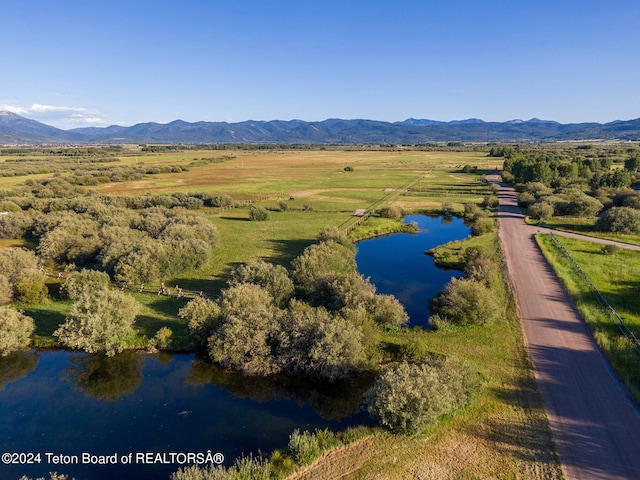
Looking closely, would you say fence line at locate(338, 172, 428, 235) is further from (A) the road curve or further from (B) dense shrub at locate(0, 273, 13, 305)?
(B) dense shrub at locate(0, 273, 13, 305)

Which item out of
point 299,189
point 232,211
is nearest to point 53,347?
point 232,211

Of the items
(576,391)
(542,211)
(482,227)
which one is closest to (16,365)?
(576,391)

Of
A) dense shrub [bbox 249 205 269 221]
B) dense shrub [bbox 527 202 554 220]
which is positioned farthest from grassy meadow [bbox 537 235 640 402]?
dense shrub [bbox 249 205 269 221]

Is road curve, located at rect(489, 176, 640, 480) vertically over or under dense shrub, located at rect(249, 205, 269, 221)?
under

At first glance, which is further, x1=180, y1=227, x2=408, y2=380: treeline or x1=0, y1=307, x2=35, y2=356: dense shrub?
x1=0, y1=307, x2=35, y2=356: dense shrub

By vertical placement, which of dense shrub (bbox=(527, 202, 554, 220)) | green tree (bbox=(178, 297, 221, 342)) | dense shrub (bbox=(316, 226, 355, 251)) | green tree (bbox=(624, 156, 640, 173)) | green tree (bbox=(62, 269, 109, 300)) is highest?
green tree (bbox=(624, 156, 640, 173))

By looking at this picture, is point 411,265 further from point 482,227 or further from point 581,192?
point 581,192
